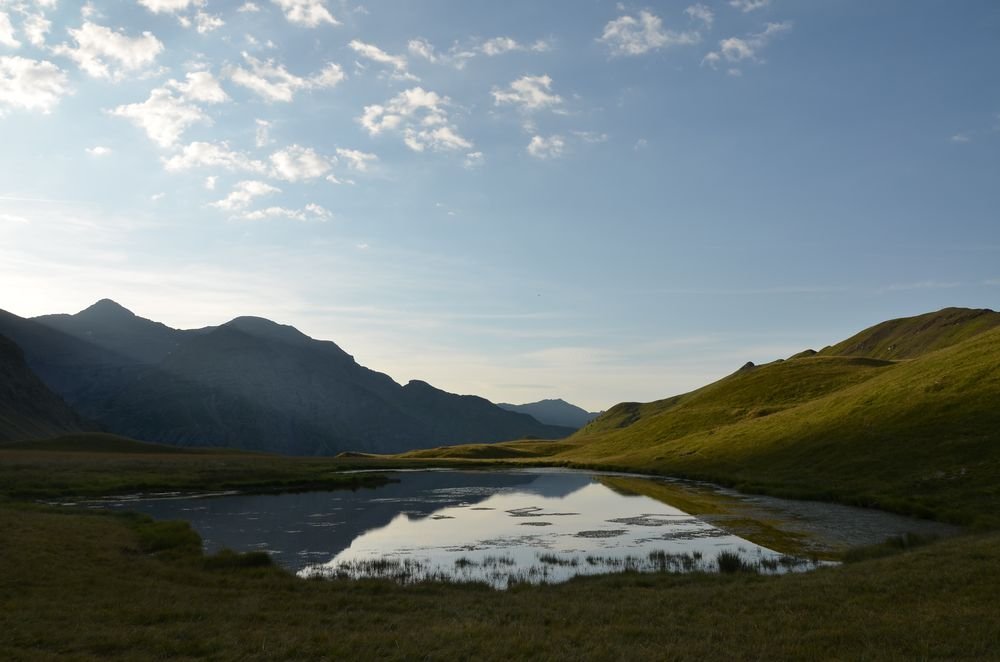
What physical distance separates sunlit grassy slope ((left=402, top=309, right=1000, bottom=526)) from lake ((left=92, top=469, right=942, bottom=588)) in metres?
5.31

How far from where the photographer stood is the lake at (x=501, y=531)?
33125mm

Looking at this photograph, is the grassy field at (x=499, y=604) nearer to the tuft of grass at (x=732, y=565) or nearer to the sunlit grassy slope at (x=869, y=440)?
the sunlit grassy slope at (x=869, y=440)

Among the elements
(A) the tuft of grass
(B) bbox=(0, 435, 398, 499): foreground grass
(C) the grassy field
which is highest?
(C) the grassy field

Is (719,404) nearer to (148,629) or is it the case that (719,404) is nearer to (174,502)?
(174,502)

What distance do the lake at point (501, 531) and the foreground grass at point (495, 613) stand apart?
4.89 metres

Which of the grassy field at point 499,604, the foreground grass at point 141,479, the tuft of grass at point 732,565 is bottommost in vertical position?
the foreground grass at point 141,479

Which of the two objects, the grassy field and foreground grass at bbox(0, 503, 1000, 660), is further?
the grassy field

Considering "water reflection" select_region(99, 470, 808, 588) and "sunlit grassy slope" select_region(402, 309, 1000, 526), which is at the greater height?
"sunlit grassy slope" select_region(402, 309, 1000, 526)

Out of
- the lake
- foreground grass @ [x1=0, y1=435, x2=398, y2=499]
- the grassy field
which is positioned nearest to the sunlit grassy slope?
the grassy field

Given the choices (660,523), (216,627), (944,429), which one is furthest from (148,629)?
(944,429)

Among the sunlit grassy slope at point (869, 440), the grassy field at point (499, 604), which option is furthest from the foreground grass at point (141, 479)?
the sunlit grassy slope at point (869, 440)

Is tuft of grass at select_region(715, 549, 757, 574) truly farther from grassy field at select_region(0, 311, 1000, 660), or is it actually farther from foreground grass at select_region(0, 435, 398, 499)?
foreground grass at select_region(0, 435, 398, 499)

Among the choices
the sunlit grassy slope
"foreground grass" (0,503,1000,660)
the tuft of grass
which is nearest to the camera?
"foreground grass" (0,503,1000,660)

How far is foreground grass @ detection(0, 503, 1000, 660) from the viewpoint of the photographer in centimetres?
1691
